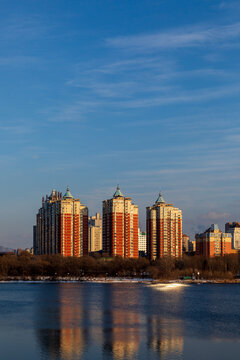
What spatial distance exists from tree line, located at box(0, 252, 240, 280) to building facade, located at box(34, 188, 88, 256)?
6.99 meters

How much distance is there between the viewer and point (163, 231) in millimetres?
118438

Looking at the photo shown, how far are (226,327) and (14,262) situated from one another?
244ft

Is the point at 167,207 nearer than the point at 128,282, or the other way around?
the point at 128,282

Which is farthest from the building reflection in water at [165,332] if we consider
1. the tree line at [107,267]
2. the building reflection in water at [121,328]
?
the tree line at [107,267]

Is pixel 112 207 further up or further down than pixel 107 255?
further up

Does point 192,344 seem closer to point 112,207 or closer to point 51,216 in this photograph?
point 112,207

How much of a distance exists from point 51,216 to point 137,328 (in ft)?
276

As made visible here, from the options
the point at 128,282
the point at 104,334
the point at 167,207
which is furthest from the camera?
the point at 167,207

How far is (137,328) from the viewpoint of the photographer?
3666 cm

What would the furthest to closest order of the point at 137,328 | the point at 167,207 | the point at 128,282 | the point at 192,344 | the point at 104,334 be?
the point at 167,207, the point at 128,282, the point at 137,328, the point at 104,334, the point at 192,344

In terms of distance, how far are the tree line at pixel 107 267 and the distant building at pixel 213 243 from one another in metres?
30.4

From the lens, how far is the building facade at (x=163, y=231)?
387ft

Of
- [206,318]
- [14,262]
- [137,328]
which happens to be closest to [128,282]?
[14,262]

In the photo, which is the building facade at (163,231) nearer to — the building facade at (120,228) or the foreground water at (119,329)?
the building facade at (120,228)
